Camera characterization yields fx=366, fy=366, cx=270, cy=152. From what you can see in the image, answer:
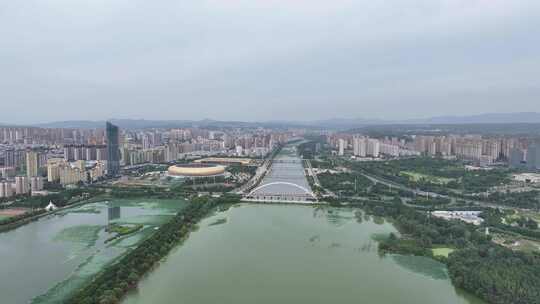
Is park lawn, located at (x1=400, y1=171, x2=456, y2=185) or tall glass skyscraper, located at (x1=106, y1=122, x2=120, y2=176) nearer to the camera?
park lawn, located at (x1=400, y1=171, x2=456, y2=185)

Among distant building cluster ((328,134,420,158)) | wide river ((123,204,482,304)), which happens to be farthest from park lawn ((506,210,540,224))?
distant building cluster ((328,134,420,158))

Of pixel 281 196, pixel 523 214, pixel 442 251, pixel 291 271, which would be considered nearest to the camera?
pixel 291 271

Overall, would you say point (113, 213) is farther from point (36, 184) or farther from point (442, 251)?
point (442, 251)

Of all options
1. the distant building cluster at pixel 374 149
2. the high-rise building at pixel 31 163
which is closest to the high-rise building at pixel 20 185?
the high-rise building at pixel 31 163

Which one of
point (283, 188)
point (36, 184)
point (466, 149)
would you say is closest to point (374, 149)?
point (466, 149)

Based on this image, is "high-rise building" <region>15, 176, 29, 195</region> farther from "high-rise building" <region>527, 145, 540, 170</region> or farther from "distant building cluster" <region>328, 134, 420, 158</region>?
"high-rise building" <region>527, 145, 540, 170</region>
